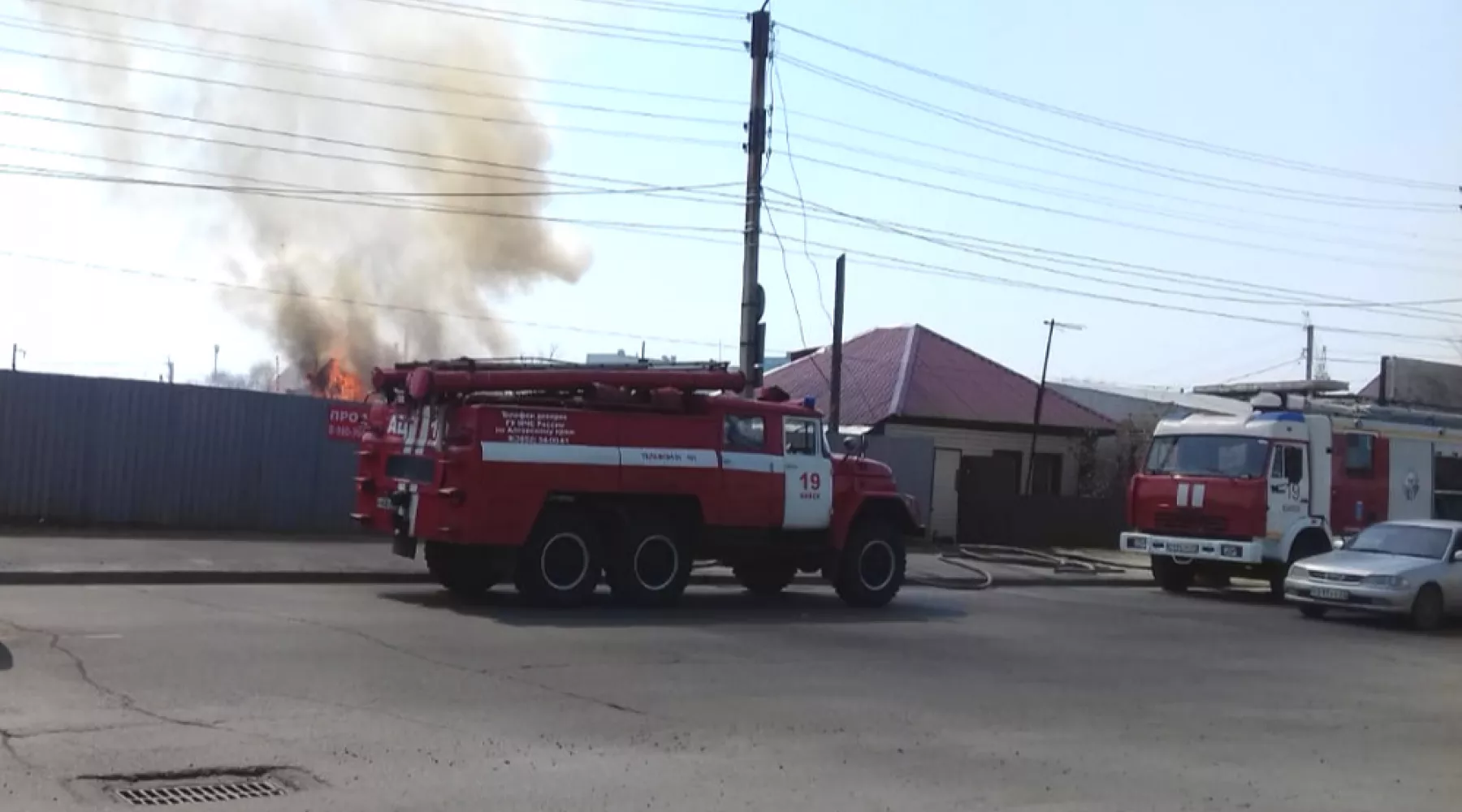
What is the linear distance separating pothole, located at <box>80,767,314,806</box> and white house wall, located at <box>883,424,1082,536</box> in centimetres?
2407

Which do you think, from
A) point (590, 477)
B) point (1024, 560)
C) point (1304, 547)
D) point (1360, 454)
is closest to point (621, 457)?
point (590, 477)

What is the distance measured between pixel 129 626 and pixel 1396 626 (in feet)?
51.9

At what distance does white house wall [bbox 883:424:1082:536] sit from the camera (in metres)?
34.0

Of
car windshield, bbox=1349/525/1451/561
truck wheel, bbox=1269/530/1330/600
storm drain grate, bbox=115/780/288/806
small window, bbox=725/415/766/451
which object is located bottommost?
storm drain grate, bbox=115/780/288/806

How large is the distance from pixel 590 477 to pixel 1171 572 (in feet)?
39.9

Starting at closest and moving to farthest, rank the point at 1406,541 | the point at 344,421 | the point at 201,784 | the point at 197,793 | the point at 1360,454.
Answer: the point at 197,793, the point at 201,784, the point at 1406,541, the point at 344,421, the point at 1360,454

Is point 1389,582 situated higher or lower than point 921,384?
lower

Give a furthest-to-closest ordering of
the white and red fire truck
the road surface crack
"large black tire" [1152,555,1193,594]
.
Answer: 1. "large black tire" [1152,555,1193,594]
2. the white and red fire truck
3. the road surface crack

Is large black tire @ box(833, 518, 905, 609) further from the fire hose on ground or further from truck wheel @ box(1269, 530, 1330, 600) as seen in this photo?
truck wheel @ box(1269, 530, 1330, 600)

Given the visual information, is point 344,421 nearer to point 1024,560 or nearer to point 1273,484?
point 1024,560

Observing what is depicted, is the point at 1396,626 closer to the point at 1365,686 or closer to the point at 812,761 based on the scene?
the point at 1365,686

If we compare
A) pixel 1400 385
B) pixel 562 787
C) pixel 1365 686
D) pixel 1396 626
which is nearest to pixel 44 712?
pixel 562 787

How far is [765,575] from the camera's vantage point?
19.3 meters

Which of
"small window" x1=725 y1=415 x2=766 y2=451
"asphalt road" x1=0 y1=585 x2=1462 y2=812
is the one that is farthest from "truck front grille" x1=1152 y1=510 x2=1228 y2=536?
"small window" x1=725 y1=415 x2=766 y2=451
